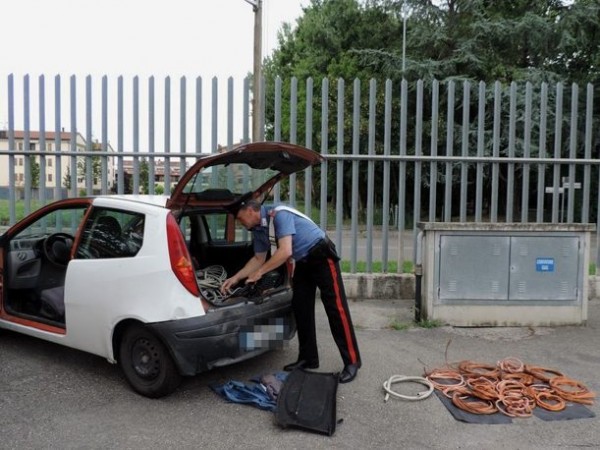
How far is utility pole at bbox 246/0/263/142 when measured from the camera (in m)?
6.87

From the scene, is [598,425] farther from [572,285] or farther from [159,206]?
[159,206]

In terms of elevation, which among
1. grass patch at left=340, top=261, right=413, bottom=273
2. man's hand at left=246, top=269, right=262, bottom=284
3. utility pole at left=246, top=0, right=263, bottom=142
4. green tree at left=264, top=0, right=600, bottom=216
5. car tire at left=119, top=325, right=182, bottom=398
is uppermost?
green tree at left=264, top=0, right=600, bottom=216

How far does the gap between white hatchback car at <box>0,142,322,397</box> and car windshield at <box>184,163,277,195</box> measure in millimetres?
13

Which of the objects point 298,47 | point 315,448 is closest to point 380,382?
point 315,448

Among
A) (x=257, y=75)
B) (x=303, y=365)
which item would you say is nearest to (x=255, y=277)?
(x=303, y=365)

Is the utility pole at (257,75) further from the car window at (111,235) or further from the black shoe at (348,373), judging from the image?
the black shoe at (348,373)

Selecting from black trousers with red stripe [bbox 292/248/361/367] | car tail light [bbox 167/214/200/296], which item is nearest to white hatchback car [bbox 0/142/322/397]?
car tail light [bbox 167/214/200/296]

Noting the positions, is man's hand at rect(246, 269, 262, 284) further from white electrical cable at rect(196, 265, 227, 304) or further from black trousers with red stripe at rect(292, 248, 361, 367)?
black trousers with red stripe at rect(292, 248, 361, 367)

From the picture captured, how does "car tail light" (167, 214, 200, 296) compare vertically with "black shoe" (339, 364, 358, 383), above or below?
above

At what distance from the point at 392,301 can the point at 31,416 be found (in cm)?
457

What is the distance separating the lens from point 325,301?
423 cm

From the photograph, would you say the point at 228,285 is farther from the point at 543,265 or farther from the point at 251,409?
the point at 543,265

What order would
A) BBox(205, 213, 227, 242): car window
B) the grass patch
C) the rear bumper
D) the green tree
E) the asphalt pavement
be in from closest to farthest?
the asphalt pavement → the rear bumper → BBox(205, 213, 227, 242): car window → the grass patch → the green tree

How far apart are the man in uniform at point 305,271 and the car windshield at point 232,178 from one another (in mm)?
408
